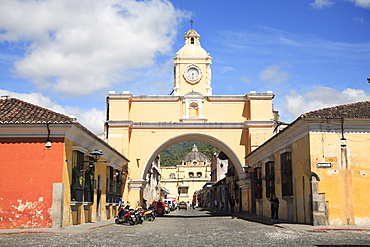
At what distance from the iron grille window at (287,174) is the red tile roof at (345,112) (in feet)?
9.31

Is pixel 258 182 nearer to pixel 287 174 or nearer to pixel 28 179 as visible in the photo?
pixel 287 174

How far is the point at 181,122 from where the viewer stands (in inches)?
1230

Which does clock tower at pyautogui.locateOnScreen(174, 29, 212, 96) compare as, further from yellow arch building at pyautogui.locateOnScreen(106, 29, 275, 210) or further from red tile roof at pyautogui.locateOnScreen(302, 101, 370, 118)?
red tile roof at pyautogui.locateOnScreen(302, 101, 370, 118)

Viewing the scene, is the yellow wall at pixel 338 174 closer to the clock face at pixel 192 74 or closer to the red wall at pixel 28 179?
the red wall at pixel 28 179

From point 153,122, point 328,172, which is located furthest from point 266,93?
point 328,172

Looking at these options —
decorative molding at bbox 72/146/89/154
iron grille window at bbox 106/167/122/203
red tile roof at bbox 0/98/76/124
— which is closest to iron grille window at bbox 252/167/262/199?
iron grille window at bbox 106/167/122/203

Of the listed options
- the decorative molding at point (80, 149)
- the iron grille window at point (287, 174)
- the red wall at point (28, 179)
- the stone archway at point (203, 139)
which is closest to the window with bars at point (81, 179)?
the decorative molding at point (80, 149)

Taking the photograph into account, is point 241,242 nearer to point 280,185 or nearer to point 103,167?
point 280,185

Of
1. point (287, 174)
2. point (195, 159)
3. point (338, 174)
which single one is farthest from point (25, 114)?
point (195, 159)

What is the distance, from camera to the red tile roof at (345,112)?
16688 millimetres

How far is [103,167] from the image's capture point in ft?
77.8

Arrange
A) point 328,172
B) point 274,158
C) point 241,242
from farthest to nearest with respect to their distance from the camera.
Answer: point 274,158
point 328,172
point 241,242

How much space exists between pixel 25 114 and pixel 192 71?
56.0 ft

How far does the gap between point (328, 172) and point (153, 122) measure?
54.2 ft
